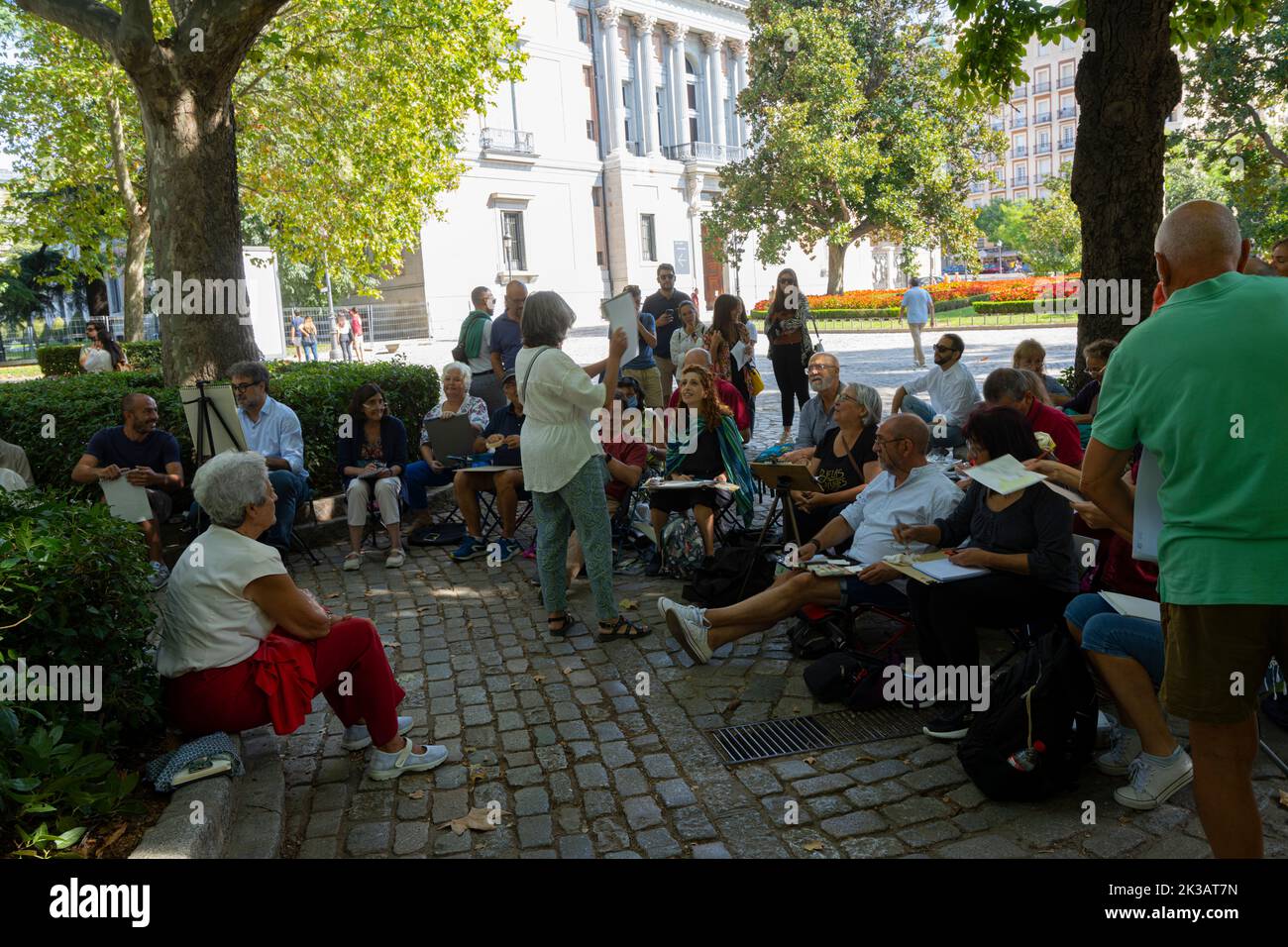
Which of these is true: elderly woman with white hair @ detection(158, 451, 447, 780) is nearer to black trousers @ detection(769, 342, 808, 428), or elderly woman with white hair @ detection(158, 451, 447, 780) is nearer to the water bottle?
the water bottle

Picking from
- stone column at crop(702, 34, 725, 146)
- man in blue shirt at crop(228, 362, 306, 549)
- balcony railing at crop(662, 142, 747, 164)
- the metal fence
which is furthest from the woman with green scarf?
stone column at crop(702, 34, 725, 146)

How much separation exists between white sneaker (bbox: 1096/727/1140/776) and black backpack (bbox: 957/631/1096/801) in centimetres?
15

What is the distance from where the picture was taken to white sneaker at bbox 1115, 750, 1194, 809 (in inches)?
146

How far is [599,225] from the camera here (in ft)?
172

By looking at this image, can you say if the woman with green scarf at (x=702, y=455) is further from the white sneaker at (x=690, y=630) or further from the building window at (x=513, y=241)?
the building window at (x=513, y=241)

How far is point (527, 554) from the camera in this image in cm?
810

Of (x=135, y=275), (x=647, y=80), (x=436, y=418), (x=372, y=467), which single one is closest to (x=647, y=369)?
(x=436, y=418)

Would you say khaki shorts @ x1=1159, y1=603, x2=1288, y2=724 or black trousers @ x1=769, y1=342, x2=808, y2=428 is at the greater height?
black trousers @ x1=769, y1=342, x2=808, y2=428

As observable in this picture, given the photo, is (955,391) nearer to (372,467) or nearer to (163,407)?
(372,467)

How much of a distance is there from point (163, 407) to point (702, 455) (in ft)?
15.7

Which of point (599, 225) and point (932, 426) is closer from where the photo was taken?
point (932, 426)

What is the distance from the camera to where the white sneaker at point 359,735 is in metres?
4.62

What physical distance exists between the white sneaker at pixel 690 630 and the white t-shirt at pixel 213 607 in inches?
85.7
